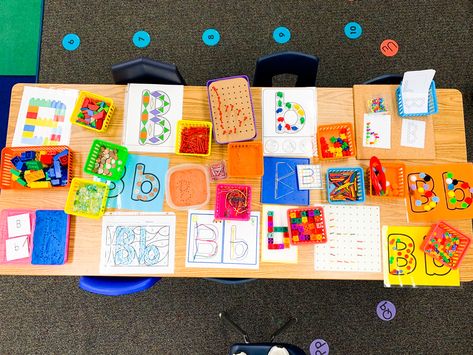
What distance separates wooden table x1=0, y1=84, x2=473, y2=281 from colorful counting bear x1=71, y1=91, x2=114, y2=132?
2.1 inches

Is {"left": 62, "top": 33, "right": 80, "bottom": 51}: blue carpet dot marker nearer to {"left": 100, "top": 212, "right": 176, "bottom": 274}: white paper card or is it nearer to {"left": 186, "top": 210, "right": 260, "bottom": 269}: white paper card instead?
{"left": 100, "top": 212, "right": 176, "bottom": 274}: white paper card

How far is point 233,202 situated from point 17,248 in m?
1.05

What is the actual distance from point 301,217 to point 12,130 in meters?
1.51

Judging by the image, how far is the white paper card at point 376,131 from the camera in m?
1.83

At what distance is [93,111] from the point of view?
1.81m

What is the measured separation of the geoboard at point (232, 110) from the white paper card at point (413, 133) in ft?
2.49

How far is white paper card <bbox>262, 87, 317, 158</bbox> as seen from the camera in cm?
183

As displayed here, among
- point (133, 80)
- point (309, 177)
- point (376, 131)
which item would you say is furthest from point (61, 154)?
point (376, 131)

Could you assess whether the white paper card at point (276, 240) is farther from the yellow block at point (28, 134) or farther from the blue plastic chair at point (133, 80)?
the yellow block at point (28, 134)

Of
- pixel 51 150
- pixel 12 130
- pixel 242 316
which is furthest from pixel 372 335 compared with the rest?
pixel 12 130

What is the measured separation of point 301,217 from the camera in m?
1.74

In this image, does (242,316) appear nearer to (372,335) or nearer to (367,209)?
(372,335)

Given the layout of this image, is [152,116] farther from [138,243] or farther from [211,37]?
[211,37]

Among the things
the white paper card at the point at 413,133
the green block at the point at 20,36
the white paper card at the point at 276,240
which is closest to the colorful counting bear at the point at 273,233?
the white paper card at the point at 276,240
